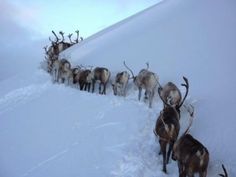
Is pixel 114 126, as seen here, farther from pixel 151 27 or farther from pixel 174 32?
pixel 151 27

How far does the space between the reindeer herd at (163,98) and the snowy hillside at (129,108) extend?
0.46 meters

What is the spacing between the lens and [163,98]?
1395 cm

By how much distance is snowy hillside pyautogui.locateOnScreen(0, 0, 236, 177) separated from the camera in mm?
11508

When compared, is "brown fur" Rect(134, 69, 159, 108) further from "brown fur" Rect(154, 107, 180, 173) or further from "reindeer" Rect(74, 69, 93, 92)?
"brown fur" Rect(154, 107, 180, 173)

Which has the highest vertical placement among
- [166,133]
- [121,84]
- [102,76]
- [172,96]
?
A: [102,76]

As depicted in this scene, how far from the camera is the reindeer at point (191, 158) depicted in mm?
9344

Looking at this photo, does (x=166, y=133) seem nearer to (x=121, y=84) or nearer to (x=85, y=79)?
(x=121, y=84)

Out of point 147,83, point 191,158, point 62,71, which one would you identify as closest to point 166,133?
point 191,158

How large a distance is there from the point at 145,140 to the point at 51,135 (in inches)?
125

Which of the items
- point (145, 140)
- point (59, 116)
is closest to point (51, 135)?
point (59, 116)

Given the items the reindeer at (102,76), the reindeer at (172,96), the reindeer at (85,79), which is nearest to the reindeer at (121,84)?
the reindeer at (102,76)

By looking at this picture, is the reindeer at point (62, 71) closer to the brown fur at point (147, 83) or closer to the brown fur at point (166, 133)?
the brown fur at point (147, 83)

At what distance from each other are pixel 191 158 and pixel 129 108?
5.45 metres

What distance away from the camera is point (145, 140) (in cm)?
1229
